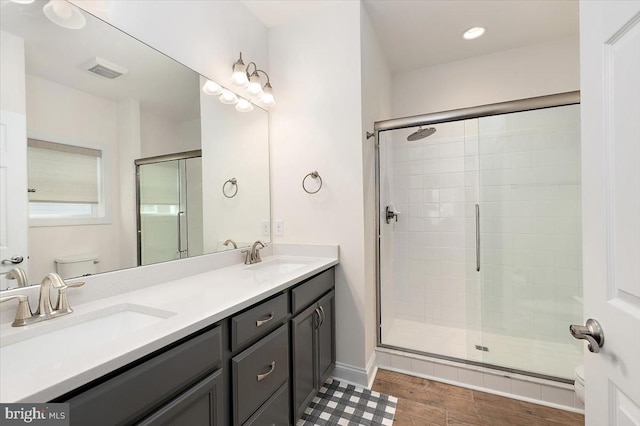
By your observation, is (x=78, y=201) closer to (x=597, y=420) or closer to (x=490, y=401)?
(x=597, y=420)

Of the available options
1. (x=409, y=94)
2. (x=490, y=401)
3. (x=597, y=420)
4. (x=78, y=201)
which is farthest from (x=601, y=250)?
(x=409, y=94)

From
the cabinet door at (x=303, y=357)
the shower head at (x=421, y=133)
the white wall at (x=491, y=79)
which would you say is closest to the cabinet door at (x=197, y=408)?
the cabinet door at (x=303, y=357)

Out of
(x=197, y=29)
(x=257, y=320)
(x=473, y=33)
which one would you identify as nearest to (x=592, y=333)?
(x=257, y=320)

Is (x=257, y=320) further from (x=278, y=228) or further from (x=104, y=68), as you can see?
(x=104, y=68)

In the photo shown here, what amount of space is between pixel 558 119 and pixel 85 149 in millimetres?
2664

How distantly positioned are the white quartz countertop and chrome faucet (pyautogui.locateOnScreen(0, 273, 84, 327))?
0.03m

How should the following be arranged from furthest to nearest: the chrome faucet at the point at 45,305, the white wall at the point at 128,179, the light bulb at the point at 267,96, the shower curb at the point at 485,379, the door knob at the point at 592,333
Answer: the light bulb at the point at 267,96 → the shower curb at the point at 485,379 → the white wall at the point at 128,179 → the chrome faucet at the point at 45,305 → the door knob at the point at 592,333

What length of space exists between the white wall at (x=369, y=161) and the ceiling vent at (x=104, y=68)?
53.0 inches

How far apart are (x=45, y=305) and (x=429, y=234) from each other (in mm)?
2640

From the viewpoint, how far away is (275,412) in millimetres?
1248

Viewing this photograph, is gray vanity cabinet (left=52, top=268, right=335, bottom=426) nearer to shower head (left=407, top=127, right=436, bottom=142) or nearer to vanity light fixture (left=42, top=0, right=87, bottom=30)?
vanity light fixture (left=42, top=0, right=87, bottom=30)

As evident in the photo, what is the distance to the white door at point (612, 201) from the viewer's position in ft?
1.79

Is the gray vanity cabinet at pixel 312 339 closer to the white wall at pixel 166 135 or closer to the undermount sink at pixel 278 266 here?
the undermount sink at pixel 278 266

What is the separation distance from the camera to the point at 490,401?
1720mm
